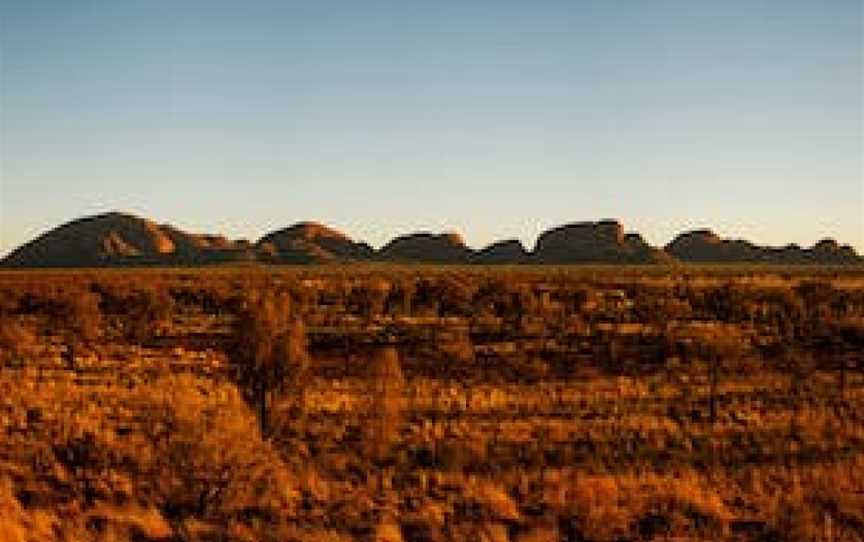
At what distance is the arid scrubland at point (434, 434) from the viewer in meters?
15.5

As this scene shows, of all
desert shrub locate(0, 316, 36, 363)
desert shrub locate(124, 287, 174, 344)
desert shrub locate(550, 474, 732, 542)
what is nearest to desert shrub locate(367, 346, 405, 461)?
desert shrub locate(550, 474, 732, 542)

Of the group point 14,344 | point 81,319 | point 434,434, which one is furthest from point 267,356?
point 81,319

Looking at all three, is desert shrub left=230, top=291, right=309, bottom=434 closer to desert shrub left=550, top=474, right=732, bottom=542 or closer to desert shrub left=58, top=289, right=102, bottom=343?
desert shrub left=550, top=474, right=732, bottom=542

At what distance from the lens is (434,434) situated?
22391 mm

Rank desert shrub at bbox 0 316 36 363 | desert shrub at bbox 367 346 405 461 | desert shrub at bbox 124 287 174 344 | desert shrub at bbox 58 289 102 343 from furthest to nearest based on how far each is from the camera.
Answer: desert shrub at bbox 124 287 174 344
desert shrub at bbox 58 289 102 343
desert shrub at bbox 0 316 36 363
desert shrub at bbox 367 346 405 461

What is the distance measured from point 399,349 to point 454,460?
19.5 m

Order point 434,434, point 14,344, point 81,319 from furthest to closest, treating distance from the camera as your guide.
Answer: point 81,319 → point 14,344 → point 434,434

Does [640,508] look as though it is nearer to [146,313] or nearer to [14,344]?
[14,344]

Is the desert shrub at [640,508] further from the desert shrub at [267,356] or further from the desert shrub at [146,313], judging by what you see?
the desert shrub at [146,313]

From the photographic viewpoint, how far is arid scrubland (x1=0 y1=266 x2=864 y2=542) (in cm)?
1555

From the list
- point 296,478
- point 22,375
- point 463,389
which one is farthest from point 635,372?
point 296,478

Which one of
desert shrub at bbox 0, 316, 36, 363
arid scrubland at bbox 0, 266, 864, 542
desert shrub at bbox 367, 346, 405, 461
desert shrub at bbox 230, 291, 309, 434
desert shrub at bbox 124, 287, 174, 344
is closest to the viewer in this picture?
arid scrubland at bbox 0, 266, 864, 542

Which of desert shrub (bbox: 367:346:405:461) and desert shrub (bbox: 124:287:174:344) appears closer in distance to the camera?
desert shrub (bbox: 367:346:405:461)

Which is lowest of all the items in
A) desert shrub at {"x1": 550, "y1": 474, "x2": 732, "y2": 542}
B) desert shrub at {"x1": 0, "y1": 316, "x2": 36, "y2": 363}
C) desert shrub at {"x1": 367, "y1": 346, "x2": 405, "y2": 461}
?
desert shrub at {"x1": 550, "y1": 474, "x2": 732, "y2": 542}
